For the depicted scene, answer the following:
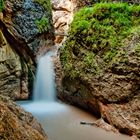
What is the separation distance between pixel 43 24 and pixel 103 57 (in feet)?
11.3

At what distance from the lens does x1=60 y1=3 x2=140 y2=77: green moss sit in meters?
6.20

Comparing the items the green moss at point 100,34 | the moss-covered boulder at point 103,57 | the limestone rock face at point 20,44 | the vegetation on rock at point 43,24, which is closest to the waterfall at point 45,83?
the limestone rock face at point 20,44

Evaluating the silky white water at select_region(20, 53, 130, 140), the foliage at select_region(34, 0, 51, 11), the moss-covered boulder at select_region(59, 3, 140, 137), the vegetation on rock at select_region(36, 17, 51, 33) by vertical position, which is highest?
the foliage at select_region(34, 0, 51, 11)

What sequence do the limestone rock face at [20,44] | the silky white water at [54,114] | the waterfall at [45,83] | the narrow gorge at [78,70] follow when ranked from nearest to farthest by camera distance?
1. the silky white water at [54,114]
2. the narrow gorge at [78,70]
3. the limestone rock face at [20,44]
4. the waterfall at [45,83]

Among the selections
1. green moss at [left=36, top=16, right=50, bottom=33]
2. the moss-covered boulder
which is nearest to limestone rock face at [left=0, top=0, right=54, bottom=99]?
green moss at [left=36, top=16, right=50, bottom=33]

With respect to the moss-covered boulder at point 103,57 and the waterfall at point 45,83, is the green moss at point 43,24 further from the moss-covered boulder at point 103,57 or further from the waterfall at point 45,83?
the moss-covered boulder at point 103,57

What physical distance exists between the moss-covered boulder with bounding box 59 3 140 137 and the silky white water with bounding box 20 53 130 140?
38cm

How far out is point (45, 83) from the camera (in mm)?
8383

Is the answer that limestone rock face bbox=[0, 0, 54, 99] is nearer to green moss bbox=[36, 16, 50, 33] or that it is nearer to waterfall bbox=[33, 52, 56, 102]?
green moss bbox=[36, 16, 50, 33]

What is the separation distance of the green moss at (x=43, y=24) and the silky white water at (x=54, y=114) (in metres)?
0.88

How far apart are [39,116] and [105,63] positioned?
6.48 ft

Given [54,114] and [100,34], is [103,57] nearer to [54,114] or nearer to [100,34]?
[100,34]

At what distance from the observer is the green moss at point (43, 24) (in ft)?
29.1

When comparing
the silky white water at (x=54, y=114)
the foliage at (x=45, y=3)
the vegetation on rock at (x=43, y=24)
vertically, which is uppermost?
the foliage at (x=45, y=3)
